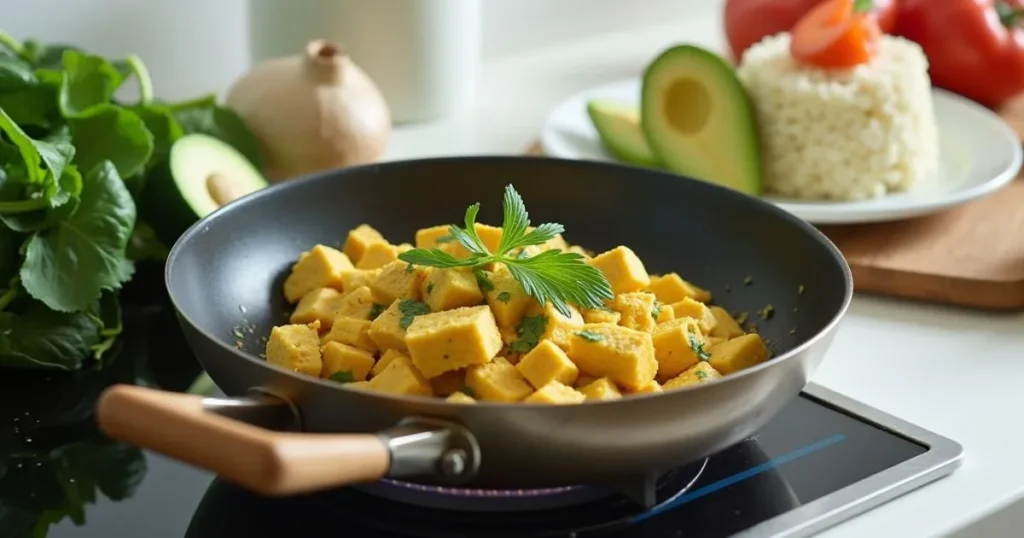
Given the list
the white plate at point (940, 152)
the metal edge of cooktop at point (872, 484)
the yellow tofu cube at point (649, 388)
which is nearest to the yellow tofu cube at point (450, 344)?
the yellow tofu cube at point (649, 388)

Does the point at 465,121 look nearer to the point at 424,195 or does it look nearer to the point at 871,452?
the point at 424,195

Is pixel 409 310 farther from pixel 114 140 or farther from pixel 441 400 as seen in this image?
pixel 114 140

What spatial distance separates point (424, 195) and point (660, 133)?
0.39m

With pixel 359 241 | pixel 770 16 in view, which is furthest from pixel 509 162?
pixel 770 16

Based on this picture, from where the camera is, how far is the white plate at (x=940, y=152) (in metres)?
1.33

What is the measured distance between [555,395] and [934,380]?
429 millimetres

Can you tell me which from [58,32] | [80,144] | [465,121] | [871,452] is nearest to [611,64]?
[465,121]

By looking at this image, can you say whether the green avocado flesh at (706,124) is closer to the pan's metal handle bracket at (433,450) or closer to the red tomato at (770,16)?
the red tomato at (770,16)

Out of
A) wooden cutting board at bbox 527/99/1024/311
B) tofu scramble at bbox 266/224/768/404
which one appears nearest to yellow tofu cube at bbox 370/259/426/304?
tofu scramble at bbox 266/224/768/404

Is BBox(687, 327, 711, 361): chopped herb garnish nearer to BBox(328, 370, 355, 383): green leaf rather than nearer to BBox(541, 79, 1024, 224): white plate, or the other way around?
BBox(328, 370, 355, 383): green leaf

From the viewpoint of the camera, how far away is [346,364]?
0.90m

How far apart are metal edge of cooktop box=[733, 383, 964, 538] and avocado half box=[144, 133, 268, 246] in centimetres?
59

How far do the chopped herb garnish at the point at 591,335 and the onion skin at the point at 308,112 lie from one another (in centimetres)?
60

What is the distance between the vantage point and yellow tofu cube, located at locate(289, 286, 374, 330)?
38.9 inches
